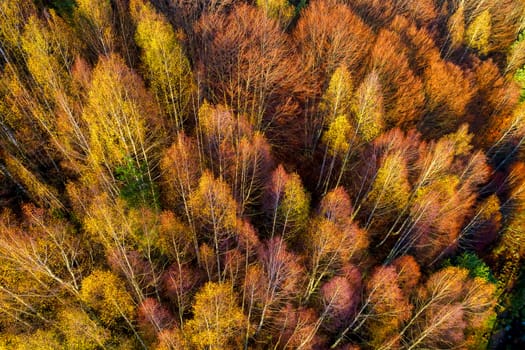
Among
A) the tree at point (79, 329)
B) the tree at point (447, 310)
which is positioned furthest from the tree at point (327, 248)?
the tree at point (79, 329)

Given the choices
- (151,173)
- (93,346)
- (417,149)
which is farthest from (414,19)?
(93,346)

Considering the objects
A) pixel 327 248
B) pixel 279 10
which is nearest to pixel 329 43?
pixel 279 10

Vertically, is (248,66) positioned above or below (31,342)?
above

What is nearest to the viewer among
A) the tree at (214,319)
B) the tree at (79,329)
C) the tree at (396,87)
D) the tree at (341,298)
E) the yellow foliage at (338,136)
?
the tree at (79,329)

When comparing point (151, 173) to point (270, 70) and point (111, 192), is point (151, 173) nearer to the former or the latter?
point (111, 192)

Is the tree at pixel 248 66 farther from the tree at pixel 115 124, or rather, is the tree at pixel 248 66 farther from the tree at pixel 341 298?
the tree at pixel 341 298

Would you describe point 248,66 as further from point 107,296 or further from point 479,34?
point 479,34

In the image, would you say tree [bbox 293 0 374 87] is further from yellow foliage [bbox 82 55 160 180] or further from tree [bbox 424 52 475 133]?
yellow foliage [bbox 82 55 160 180]
